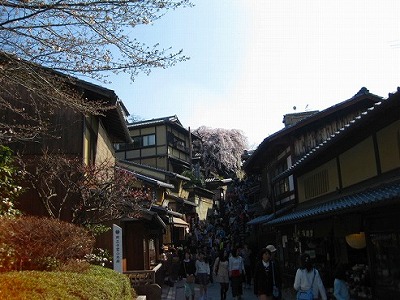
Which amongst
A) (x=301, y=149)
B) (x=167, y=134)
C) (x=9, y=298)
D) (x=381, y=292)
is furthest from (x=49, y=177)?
(x=167, y=134)

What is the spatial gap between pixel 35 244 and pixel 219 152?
44718 millimetres

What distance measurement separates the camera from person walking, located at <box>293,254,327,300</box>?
8.38 metres

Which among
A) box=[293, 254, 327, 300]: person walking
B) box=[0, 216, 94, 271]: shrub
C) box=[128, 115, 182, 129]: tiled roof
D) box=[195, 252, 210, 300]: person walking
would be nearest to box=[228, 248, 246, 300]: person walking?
box=[195, 252, 210, 300]: person walking

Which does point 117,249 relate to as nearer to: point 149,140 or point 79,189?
point 79,189

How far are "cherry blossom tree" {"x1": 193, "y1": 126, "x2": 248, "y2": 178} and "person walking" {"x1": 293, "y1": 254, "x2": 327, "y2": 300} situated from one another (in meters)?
42.2

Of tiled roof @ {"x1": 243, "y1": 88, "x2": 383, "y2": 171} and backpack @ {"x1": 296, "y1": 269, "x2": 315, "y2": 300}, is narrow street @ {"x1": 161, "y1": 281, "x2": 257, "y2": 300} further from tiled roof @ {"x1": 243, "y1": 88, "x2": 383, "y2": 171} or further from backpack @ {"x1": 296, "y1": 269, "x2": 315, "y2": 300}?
backpack @ {"x1": 296, "y1": 269, "x2": 315, "y2": 300}

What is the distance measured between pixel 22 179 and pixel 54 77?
6.37m

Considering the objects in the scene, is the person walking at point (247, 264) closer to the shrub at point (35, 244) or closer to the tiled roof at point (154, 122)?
the shrub at point (35, 244)

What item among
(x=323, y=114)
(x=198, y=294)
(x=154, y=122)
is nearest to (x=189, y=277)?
(x=198, y=294)

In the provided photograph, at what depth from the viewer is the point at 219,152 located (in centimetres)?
5219

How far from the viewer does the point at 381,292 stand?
9.90 meters

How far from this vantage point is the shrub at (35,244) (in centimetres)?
743

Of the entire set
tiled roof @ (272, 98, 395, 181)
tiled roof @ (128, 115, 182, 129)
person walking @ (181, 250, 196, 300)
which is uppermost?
tiled roof @ (128, 115, 182, 129)

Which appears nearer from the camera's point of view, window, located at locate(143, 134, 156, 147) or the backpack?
the backpack
